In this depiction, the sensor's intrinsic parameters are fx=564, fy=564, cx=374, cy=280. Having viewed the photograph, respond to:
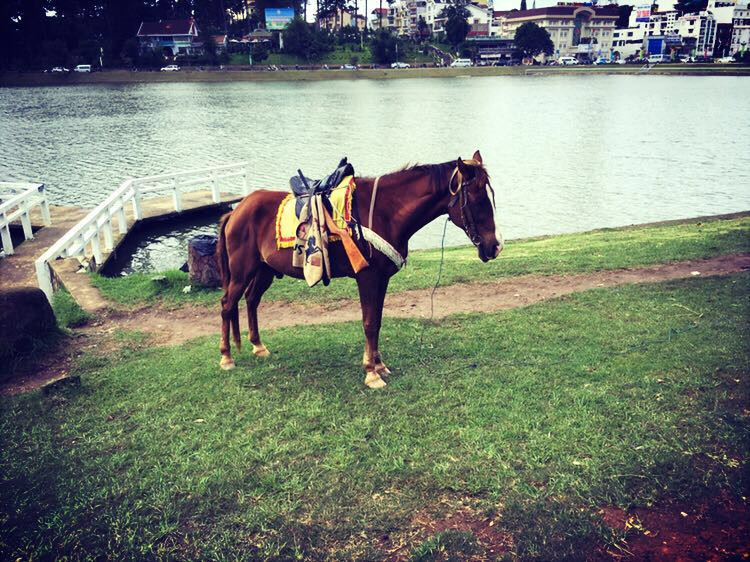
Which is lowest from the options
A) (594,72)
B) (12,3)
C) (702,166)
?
(702,166)

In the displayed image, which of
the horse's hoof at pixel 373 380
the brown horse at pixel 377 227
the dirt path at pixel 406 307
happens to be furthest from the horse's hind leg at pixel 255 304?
the horse's hoof at pixel 373 380

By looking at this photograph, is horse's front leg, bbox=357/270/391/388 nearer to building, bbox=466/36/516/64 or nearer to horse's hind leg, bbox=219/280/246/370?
horse's hind leg, bbox=219/280/246/370

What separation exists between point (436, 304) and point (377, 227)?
3818 millimetres

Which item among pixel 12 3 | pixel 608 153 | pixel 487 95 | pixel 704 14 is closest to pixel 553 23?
pixel 704 14

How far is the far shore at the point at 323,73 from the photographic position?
9375 centimetres

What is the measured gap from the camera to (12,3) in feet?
286

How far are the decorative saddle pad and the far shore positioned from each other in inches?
4108

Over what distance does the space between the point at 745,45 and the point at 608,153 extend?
495 ft

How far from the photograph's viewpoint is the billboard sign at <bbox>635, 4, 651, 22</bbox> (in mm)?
174750

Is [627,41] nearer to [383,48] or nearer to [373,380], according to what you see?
[383,48]

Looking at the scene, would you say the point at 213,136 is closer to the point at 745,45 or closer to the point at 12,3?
the point at 12,3

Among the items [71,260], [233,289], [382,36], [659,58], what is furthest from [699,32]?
[233,289]

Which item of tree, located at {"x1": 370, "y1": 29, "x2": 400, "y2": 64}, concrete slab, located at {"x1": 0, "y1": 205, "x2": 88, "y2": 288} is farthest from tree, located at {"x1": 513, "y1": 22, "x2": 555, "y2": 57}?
concrete slab, located at {"x1": 0, "y1": 205, "x2": 88, "y2": 288}

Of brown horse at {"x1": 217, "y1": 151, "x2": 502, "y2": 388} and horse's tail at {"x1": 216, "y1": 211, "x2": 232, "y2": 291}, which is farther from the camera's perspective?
horse's tail at {"x1": 216, "y1": 211, "x2": 232, "y2": 291}
